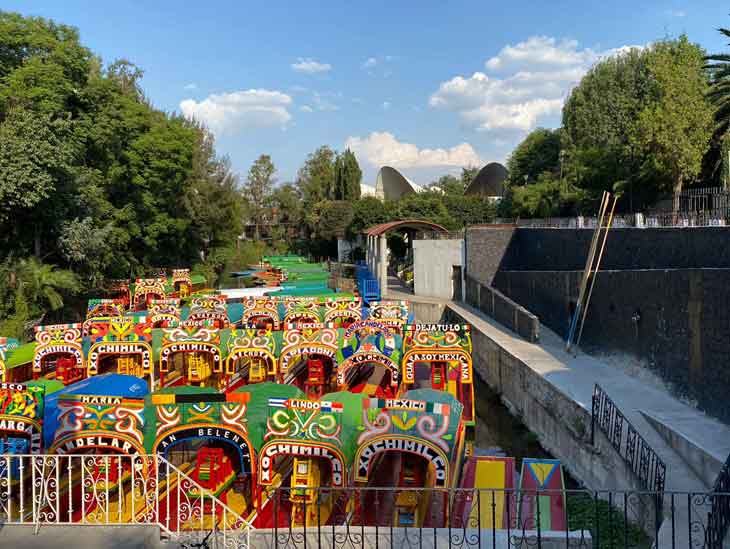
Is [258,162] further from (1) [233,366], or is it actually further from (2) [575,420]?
(2) [575,420]

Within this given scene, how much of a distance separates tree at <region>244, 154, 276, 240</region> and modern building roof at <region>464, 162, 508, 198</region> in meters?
25.2

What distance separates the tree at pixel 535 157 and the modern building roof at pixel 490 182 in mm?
20063

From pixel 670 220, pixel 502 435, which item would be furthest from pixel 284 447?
pixel 670 220

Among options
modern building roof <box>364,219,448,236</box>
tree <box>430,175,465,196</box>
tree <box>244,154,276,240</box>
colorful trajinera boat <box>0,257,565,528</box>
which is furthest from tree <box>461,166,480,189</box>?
colorful trajinera boat <box>0,257,565,528</box>

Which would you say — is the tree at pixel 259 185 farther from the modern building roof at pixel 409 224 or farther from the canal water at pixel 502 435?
the canal water at pixel 502 435

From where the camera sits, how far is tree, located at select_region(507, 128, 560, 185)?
52812 millimetres

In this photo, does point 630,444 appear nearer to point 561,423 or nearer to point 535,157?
point 561,423

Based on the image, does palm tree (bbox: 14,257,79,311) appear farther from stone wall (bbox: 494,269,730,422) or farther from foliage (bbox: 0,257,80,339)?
stone wall (bbox: 494,269,730,422)

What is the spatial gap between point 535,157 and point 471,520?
47786 mm

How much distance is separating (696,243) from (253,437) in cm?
1256

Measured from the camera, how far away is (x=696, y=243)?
16625mm

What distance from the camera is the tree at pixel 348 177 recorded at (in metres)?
70.6

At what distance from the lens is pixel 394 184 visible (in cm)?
8219

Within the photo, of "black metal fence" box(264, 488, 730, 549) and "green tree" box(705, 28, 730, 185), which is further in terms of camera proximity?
"green tree" box(705, 28, 730, 185)
